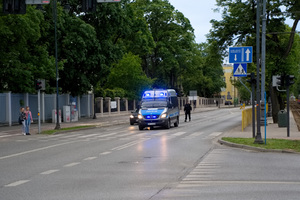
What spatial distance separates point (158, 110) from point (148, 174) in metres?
19.4

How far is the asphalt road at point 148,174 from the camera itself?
8180mm

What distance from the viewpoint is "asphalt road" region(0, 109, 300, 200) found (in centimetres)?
818

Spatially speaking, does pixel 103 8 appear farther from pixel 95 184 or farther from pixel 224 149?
pixel 95 184

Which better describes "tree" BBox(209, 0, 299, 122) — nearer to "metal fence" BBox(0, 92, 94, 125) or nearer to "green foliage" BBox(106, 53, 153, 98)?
"metal fence" BBox(0, 92, 94, 125)

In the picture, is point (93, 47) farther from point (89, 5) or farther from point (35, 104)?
point (89, 5)

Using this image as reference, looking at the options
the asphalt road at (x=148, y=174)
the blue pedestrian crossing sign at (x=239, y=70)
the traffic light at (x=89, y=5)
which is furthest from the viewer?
the blue pedestrian crossing sign at (x=239, y=70)

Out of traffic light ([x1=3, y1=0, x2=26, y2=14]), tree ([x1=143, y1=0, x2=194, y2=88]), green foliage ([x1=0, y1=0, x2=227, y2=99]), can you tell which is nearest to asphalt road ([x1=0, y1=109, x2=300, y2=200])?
traffic light ([x1=3, y1=0, x2=26, y2=14])

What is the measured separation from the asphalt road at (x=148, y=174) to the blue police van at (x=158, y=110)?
1305cm

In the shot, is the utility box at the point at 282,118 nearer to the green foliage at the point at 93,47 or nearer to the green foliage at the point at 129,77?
the green foliage at the point at 93,47

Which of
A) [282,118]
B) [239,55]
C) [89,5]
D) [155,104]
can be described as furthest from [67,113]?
[89,5]

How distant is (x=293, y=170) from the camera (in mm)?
11312

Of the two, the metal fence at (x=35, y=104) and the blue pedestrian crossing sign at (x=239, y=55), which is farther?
the metal fence at (x=35, y=104)

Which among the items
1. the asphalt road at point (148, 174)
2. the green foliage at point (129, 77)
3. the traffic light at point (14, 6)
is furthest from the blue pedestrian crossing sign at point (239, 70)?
the green foliage at point (129, 77)

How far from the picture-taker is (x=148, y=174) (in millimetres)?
10617
